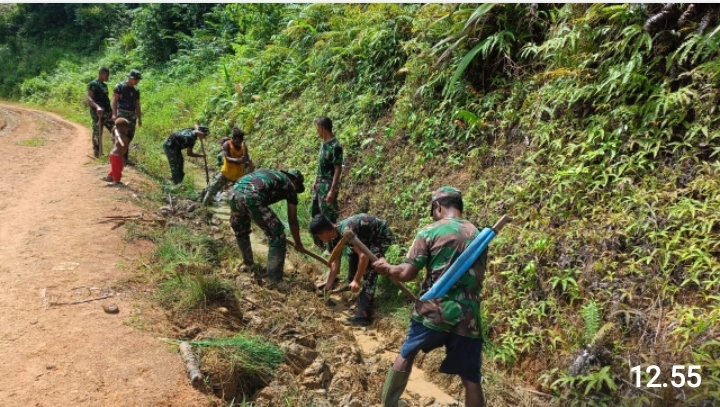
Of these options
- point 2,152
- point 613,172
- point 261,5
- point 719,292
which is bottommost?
point 2,152

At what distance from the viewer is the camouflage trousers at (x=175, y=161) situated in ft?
28.1

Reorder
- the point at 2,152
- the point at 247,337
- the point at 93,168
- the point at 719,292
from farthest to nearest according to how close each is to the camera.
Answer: the point at 2,152 < the point at 93,168 < the point at 247,337 < the point at 719,292

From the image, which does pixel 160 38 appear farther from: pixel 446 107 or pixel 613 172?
pixel 613 172

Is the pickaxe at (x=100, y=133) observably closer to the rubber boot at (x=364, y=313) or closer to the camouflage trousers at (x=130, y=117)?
the camouflage trousers at (x=130, y=117)

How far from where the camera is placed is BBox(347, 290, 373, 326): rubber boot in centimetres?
554

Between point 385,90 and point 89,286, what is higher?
point 385,90

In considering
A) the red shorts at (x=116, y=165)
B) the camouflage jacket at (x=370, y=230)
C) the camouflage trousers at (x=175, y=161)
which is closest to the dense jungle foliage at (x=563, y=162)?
the camouflage trousers at (x=175, y=161)

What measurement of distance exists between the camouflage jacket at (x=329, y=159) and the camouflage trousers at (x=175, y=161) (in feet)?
10.9

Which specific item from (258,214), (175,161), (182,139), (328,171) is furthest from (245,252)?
(182,139)

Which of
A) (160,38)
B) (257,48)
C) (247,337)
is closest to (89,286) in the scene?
(247,337)

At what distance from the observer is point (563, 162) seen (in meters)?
5.04

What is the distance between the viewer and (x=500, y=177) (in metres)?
5.66

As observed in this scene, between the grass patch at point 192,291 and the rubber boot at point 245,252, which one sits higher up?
the grass patch at point 192,291

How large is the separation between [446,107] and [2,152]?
28.8 ft
